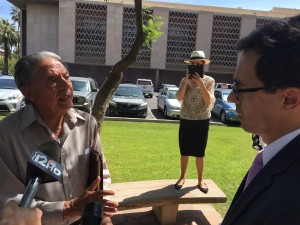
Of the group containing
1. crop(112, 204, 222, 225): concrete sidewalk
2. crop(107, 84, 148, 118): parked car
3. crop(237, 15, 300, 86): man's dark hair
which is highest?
crop(237, 15, 300, 86): man's dark hair

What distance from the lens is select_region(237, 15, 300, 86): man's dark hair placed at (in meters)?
1.26

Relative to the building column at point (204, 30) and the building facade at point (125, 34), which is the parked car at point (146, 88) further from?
the building column at point (204, 30)

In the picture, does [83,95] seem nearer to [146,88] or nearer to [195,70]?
[195,70]

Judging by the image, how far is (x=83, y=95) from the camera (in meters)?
13.9

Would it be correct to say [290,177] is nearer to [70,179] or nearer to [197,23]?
[70,179]

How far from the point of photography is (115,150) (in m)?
7.27

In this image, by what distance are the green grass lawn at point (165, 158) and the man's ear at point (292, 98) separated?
3.49 metres

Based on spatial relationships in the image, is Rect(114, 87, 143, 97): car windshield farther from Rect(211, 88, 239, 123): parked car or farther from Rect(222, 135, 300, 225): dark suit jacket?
Rect(222, 135, 300, 225): dark suit jacket

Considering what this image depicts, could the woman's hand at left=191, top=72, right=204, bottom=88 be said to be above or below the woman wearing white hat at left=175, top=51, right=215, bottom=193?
above

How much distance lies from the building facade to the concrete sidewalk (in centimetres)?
3968

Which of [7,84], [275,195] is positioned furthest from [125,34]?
[275,195]

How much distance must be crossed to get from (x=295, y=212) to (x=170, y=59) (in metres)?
44.6

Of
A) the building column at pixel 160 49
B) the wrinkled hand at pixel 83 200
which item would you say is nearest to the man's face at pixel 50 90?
the wrinkled hand at pixel 83 200

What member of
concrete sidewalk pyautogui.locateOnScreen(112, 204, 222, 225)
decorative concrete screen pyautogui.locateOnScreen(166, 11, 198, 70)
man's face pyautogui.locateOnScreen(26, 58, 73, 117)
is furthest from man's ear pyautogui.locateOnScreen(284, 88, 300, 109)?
decorative concrete screen pyautogui.locateOnScreen(166, 11, 198, 70)
